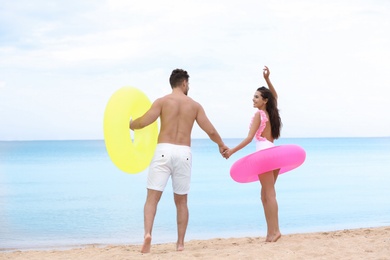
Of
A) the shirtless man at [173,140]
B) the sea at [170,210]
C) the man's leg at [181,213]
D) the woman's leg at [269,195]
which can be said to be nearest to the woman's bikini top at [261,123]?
the woman's leg at [269,195]

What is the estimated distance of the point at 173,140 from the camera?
6.08 metres

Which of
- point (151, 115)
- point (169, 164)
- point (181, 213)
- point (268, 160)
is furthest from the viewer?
point (268, 160)

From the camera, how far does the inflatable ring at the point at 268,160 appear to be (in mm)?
6434

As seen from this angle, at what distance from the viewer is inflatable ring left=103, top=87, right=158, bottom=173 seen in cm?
617

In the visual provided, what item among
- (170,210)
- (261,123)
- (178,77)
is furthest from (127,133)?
(170,210)

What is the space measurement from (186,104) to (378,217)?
7.98m

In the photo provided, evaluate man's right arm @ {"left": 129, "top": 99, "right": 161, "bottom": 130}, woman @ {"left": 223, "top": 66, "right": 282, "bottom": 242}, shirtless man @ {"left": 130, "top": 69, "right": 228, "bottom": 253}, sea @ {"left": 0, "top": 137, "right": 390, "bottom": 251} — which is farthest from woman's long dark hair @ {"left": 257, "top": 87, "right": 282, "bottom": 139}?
sea @ {"left": 0, "top": 137, "right": 390, "bottom": 251}

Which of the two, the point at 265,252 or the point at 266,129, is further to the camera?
the point at 266,129

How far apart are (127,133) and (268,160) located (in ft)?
4.60

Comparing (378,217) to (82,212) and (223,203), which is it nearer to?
(223,203)

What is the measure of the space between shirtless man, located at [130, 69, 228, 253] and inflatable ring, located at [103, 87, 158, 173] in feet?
0.48

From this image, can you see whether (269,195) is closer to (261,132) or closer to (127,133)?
(261,132)

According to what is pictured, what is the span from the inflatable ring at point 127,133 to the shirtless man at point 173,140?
0.15 m

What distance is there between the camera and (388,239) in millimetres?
6801
